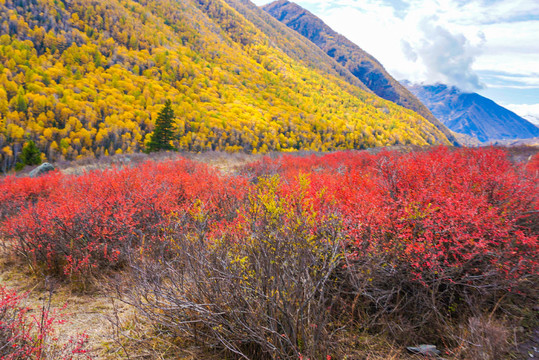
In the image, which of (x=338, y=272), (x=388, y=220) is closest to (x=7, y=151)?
(x=338, y=272)

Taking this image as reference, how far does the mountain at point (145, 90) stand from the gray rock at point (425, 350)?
35108 mm

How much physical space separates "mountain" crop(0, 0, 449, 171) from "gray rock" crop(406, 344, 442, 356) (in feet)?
115

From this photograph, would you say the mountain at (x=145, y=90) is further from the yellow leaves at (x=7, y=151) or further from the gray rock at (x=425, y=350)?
the gray rock at (x=425, y=350)

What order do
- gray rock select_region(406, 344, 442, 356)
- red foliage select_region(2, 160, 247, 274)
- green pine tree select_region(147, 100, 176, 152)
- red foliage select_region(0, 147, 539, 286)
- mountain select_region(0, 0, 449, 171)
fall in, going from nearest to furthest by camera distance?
gray rock select_region(406, 344, 442, 356)
red foliage select_region(0, 147, 539, 286)
red foliage select_region(2, 160, 247, 274)
green pine tree select_region(147, 100, 176, 152)
mountain select_region(0, 0, 449, 171)

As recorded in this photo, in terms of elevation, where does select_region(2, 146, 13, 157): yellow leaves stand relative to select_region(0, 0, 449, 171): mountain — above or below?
below

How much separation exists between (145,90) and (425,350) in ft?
193

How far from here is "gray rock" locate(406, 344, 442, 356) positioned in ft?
8.57

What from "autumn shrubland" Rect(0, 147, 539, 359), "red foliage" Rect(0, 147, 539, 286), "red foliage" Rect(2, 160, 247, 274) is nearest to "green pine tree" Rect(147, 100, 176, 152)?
"red foliage" Rect(0, 147, 539, 286)

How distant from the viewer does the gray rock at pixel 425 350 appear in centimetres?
261

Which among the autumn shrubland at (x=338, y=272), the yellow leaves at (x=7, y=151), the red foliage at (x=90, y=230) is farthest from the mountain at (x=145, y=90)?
the autumn shrubland at (x=338, y=272)

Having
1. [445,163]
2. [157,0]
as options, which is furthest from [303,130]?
[157,0]

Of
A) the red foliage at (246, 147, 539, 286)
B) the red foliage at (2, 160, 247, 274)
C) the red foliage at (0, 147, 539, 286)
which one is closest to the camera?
the red foliage at (246, 147, 539, 286)

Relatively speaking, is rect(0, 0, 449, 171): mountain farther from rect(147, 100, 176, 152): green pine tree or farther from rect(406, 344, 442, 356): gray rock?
rect(406, 344, 442, 356): gray rock

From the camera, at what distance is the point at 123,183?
697 centimetres
